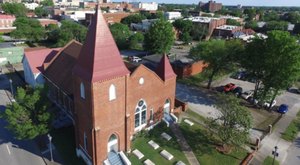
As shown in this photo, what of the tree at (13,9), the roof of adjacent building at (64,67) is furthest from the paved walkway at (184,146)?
the tree at (13,9)

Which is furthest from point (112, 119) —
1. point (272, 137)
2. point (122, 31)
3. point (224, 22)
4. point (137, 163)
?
point (224, 22)

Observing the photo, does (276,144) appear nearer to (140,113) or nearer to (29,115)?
(140,113)

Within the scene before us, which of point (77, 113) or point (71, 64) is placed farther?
point (71, 64)

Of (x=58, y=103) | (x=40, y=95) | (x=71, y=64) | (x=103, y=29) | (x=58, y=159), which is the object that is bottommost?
(x=58, y=159)

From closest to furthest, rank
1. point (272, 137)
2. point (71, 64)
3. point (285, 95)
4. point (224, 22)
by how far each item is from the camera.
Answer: point (272, 137) → point (71, 64) → point (285, 95) → point (224, 22)

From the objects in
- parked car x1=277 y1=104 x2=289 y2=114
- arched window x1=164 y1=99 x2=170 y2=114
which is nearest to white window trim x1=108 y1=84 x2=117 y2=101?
arched window x1=164 y1=99 x2=170 y2=114

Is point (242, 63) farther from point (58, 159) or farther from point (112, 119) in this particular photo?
point (58, 159)
